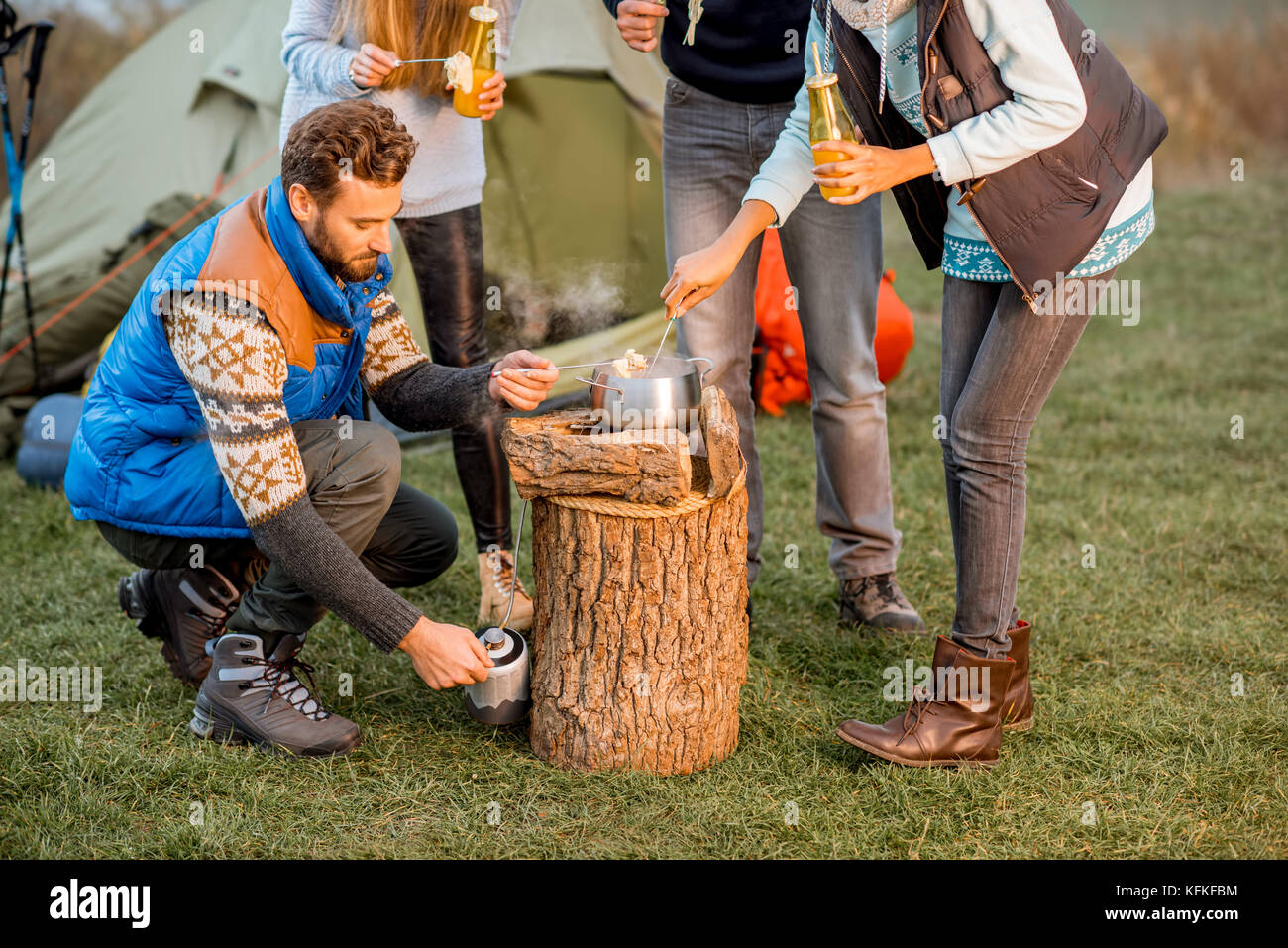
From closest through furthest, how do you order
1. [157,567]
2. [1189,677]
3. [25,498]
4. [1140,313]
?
[157,567]
[1189,677]
[25,498]
[1140,313]

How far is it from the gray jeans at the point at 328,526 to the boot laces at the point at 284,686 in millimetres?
84

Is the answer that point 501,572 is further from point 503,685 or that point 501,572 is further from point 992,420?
point 992,420

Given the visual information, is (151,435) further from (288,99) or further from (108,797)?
(288,99)

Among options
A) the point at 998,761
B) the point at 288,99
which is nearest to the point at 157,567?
the point at 288,99

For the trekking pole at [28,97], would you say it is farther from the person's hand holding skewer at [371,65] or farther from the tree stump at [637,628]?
the tree stump at [637,628]

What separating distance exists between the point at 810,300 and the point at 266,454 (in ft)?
4.78

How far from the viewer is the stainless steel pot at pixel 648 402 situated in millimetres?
2449

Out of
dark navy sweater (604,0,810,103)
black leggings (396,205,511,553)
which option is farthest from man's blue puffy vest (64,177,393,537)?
dark navy sweater (604,0,810,103)

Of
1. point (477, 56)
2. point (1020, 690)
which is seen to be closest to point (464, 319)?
point (477, 56)

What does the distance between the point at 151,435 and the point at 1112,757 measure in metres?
2.17

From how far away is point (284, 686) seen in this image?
267cm

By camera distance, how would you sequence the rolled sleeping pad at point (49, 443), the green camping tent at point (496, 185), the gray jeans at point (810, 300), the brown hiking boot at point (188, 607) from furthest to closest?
the green camping tent at point (496, 185) < the rolled sleeping pad at point (49, 443) < the gray jeans at point (810, 300) < the brown hiking boot at point (188, 607)

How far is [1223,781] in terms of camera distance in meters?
2.48

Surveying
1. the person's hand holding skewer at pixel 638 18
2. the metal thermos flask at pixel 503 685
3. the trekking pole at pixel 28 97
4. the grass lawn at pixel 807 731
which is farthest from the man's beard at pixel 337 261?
the trekking pole at pixel 28 97
